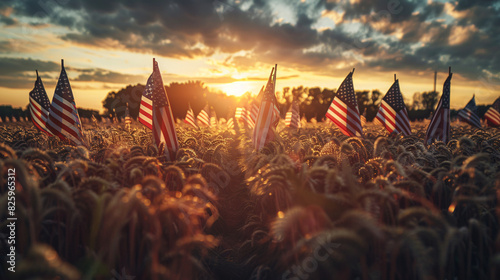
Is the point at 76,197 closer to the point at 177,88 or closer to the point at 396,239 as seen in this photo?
the point at 396,239

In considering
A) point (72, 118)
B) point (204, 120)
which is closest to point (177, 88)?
point (204, 120)

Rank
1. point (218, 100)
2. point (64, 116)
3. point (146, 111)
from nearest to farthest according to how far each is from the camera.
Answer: point (64, 116) < point (146, 111) < point (218, 100)

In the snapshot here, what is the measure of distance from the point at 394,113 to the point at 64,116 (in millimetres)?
12728

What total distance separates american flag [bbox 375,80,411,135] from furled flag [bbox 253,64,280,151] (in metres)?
5.17

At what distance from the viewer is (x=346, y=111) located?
992 cm

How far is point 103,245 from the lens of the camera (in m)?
2.52

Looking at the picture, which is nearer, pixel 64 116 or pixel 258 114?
pixel 64 116

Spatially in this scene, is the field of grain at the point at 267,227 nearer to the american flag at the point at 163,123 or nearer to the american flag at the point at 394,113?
the american flag at the point at 163,123

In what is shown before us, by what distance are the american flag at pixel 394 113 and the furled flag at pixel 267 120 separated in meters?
5.17

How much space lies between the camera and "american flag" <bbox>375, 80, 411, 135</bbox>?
1127 cm

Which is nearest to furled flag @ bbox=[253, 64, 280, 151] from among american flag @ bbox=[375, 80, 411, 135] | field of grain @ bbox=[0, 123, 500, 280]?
field of grain @ bbox=[0, 123, 500, 280]

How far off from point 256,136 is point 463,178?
251 inches

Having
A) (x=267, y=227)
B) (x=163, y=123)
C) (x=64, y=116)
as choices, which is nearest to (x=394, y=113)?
(x=267, y=227)

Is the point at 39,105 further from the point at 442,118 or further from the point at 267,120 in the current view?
the point at 442,118
